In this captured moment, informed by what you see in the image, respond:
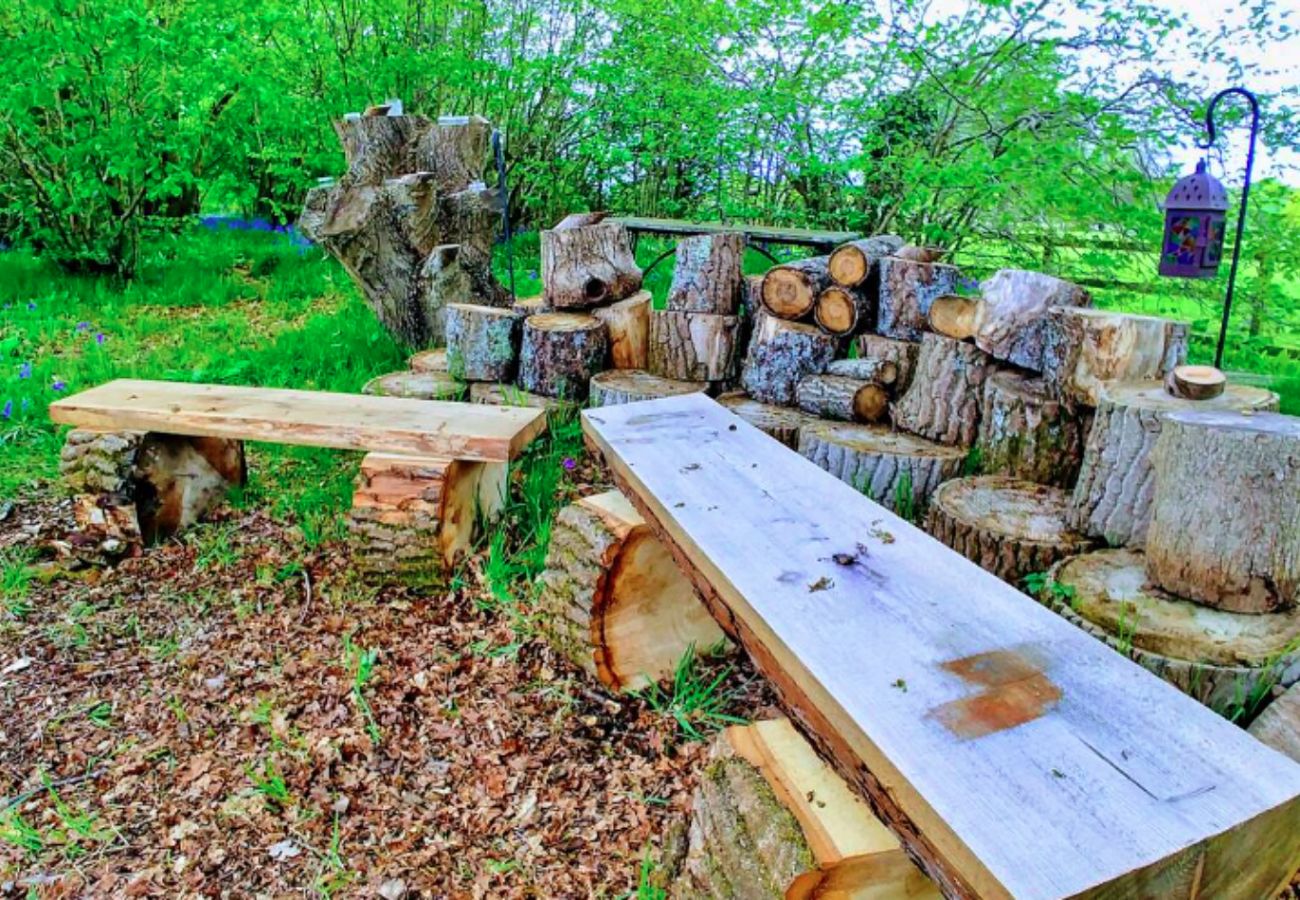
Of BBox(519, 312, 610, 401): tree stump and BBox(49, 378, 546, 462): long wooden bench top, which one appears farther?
BBox(519, 312, 610, 401): tree stump

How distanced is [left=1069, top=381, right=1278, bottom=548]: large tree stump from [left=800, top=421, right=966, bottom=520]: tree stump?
474mm

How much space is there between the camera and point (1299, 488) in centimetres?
178

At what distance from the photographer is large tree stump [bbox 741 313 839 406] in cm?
317

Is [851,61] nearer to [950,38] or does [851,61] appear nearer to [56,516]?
[950,38]

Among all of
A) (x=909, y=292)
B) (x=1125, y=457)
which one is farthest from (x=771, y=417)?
(x=1125, y=457)

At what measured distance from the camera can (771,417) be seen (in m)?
3.09

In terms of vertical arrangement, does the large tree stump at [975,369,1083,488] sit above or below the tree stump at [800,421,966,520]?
above

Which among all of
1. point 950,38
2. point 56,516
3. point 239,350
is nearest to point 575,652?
point 56,516

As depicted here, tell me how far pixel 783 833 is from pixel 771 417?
191 cm

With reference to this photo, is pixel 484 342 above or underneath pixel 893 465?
above

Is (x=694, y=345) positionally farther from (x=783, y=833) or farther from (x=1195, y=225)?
(x=783, y=833)

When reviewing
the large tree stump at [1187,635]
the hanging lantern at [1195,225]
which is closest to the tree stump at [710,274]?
the hanging lantern at [1195,225]

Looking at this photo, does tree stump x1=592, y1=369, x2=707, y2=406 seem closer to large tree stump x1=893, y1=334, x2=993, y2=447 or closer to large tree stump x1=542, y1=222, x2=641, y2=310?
large tree stump x1=542, y1=222, x2=641, y2=310

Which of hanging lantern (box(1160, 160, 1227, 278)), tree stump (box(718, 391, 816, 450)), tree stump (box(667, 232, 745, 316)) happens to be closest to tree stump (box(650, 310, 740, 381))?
tree stump (box(667, 232, 745, 316))
